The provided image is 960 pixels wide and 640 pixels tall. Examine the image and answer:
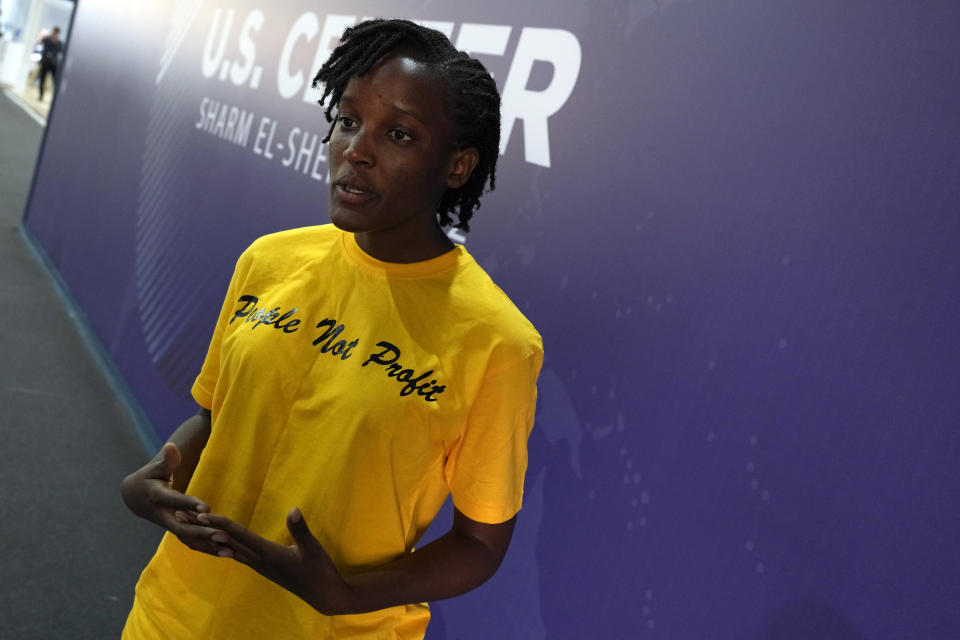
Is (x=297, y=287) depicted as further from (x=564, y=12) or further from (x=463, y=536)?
(x=564, y=12)

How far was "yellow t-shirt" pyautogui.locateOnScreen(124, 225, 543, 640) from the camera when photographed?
99 centimetres

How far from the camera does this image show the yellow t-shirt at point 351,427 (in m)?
0.99

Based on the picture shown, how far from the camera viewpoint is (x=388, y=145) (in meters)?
1.02

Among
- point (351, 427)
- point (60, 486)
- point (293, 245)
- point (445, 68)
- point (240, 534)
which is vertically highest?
point (445, 68)

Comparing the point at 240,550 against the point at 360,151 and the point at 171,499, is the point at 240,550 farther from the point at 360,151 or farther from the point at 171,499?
the point at 360,151

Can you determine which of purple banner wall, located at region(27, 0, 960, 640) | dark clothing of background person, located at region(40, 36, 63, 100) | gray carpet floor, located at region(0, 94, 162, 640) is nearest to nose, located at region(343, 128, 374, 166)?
purple banner wall, located at region(27, 0, 960, 640)

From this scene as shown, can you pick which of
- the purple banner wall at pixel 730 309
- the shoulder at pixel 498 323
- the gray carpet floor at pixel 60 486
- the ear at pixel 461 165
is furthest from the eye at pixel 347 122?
the gray carpet floor at pixel 60 486

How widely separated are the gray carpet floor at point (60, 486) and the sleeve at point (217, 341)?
1.52 m

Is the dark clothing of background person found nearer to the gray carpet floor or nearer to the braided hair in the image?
the gray carpet floor

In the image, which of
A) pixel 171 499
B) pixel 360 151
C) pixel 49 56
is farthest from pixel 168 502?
pixel 49 56

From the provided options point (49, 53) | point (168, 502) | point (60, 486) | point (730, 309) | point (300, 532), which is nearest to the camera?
point (300, 532)

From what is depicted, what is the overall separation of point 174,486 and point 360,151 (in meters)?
0.54

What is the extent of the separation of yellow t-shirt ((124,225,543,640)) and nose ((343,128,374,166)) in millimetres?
126

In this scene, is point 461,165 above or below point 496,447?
above
